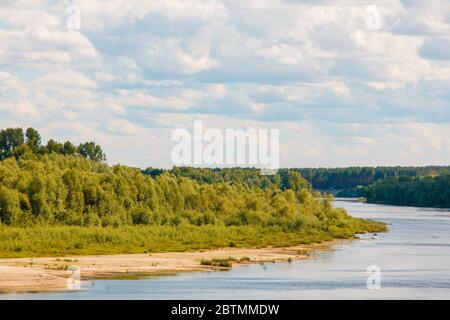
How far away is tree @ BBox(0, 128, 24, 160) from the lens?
148750 millimetres

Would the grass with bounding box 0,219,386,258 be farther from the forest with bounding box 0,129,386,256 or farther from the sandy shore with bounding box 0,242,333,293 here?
the sandy shore with bounding box 0,242,333,293

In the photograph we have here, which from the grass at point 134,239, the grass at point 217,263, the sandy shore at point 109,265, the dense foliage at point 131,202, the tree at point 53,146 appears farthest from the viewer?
the tree at point 53,146

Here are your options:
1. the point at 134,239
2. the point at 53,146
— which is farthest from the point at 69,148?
the point at 134,239

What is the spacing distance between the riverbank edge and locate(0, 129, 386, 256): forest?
381 centimetres

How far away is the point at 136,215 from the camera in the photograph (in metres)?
90.2

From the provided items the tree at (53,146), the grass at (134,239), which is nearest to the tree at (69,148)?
the tree at (53,146)

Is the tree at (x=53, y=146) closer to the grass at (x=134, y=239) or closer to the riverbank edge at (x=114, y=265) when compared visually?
the grass at (x=134, y=239)

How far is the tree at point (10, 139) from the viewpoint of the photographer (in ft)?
488

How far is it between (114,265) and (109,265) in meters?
0.38

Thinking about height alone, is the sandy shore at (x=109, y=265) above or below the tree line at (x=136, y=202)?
below

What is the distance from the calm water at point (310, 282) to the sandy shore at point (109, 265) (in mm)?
1977

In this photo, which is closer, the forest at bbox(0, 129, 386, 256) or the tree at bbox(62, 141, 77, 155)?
the forest at bbox(0, 129, 386, 256)

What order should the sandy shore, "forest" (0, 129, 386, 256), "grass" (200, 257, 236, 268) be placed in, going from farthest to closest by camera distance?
"forest" (0, 129, 386, 256) < "grass" (200, 257, 236, 268) < the sandy shore

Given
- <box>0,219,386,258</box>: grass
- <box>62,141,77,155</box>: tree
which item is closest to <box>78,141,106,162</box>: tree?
<box>62,141,77,155</box>: tree
